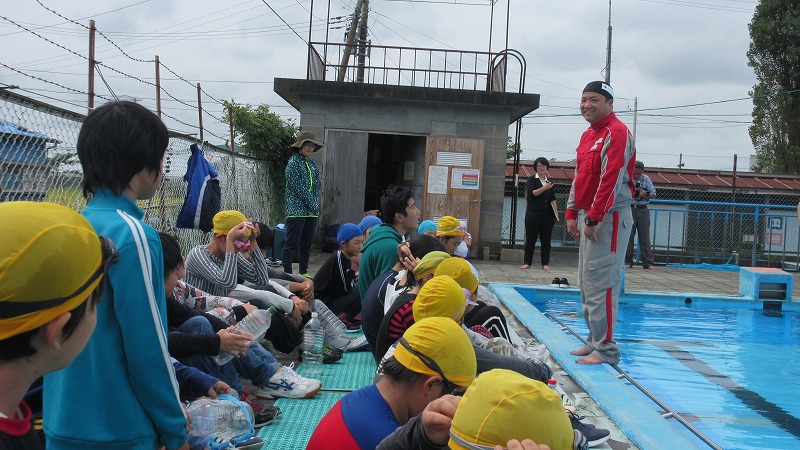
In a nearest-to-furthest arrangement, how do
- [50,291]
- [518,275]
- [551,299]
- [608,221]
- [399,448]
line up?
[50,291]
[399,448]
[608,221]
[551,299]
[518,275]

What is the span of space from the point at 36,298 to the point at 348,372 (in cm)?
378

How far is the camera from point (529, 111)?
12656 mm

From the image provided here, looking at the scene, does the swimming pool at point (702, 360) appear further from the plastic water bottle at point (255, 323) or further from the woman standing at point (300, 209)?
the woman standing at point (300, 209)

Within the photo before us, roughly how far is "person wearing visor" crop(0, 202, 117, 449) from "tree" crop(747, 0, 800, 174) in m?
29.6

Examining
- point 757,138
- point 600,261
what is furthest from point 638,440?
point 757,138

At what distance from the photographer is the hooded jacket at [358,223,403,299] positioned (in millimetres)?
5023

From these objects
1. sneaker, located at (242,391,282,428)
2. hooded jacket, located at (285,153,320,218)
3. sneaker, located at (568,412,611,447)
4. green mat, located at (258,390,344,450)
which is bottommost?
green mat, located at (258,390,344,450)

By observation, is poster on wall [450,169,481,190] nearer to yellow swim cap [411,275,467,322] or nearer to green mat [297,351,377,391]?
green mat [297,351,377,391]

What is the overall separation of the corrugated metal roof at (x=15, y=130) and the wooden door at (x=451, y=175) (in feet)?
30.0

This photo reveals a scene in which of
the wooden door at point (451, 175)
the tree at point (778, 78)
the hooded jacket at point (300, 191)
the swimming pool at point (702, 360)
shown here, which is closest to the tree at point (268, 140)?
the wooden door at point (451, 175)

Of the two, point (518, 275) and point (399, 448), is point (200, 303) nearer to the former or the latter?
point (399, 448)

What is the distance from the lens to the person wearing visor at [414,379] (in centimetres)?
222

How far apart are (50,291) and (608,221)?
4.26m

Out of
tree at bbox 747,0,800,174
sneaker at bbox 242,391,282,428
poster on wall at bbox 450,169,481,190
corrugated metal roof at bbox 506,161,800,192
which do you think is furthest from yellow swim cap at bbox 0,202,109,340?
tree at bbox 747,0,800,174
